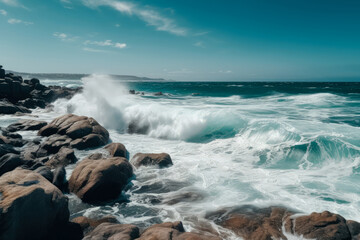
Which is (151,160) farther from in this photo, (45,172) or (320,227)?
(320,227)

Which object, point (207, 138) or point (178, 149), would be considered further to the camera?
point (207, 138)

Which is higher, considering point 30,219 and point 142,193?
point 30,219

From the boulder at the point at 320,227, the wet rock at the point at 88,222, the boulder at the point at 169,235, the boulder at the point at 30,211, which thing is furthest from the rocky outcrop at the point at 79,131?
the boulder at the point at 320,227

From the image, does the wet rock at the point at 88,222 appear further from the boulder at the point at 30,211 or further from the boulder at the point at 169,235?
the boulder at the point at 169,235

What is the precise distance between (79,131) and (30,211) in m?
7.70

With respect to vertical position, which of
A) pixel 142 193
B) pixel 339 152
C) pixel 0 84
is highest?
pixel 0 84

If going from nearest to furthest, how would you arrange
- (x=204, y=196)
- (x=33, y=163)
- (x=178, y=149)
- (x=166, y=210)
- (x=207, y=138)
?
(x=166, y=210)
(x=204, y=196)
(x=33, y=163)
(x=178, y=149)
(x=207, y=138)

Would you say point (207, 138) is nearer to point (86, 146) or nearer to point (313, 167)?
point (313, 167)

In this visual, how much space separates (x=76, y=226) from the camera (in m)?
5.10

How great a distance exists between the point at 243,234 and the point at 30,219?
4479mm

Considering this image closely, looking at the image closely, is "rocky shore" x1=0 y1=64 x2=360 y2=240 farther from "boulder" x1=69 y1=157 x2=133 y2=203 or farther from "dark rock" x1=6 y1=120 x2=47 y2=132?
"dark rock" x1=6 y1=120 x2=47 y2=132

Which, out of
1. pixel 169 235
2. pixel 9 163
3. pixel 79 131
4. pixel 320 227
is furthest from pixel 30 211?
pixel 79 131

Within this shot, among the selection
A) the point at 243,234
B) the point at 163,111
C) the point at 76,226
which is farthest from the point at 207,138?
the point at 76,226

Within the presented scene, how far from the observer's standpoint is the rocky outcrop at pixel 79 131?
11.1m
